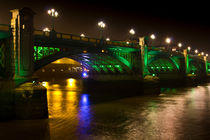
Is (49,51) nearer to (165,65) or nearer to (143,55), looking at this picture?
(143,55)

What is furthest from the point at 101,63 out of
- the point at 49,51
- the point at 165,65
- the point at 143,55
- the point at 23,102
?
the point at 23,102

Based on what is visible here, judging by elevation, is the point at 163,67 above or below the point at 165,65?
below

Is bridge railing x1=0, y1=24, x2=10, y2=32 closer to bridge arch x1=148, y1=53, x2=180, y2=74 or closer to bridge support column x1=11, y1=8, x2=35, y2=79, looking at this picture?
bridge support column x1=11, y1=8, x2=35, y2=79

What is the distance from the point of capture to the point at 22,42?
67.2 feet

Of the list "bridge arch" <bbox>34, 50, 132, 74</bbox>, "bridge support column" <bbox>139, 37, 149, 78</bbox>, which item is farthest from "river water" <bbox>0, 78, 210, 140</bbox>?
"bridge support column" <bbox>139, 37, 149, 78</bbox>

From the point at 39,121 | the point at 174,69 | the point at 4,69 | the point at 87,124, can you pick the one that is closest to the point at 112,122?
the point at 87,124

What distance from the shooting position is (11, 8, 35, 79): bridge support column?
790 inches

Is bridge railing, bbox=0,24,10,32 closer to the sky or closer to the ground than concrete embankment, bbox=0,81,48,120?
closer to the sky

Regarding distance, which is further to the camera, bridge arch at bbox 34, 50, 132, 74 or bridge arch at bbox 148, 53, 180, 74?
bridge arch at bbox 148, 53, 180, 74

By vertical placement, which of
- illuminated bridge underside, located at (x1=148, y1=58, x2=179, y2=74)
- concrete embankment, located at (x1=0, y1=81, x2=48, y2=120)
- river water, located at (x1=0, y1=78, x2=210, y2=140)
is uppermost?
illuminated bridge underside, located at (x1=148, y1=58, x2=179, y2=74)

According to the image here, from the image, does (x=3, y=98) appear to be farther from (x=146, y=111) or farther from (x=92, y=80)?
(x=92, y=80)

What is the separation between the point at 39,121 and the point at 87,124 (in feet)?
11.2

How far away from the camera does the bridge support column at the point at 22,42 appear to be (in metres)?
20.1

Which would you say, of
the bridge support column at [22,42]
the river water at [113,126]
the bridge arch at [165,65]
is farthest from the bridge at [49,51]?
the bridge arch at [165,65]
